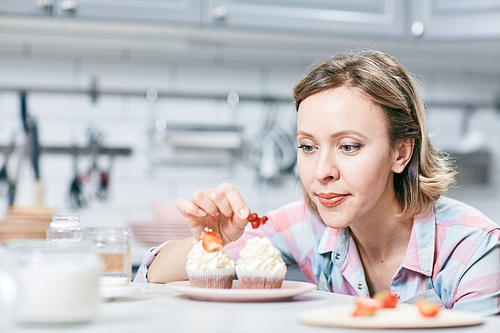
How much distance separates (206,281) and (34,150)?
6.11ft

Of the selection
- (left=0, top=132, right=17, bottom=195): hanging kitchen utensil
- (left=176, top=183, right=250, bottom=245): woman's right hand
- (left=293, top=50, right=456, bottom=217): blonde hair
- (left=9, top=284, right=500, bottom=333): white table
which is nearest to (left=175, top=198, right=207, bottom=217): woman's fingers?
(left=176, top=183, right=250, bottom=245): woman's right hand

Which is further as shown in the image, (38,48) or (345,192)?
(38,48)

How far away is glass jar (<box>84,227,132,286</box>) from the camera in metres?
0.90

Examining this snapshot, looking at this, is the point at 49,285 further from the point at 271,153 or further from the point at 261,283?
the point at 271,153

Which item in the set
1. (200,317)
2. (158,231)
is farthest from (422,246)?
(158,231)

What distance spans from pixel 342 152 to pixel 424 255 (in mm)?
300

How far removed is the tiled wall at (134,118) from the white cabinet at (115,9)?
0.47 meters

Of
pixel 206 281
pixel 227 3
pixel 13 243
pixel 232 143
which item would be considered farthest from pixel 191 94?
pixel 13 243

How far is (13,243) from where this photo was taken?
0.66 metres

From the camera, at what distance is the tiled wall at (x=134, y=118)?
2574 mm

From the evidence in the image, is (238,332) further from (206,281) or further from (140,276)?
(140,276)

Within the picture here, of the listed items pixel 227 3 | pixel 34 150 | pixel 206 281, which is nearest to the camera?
pixel 206 281

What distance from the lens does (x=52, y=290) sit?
635mm

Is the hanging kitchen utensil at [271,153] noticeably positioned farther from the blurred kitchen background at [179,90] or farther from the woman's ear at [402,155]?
the woman's ear at [402,155]
